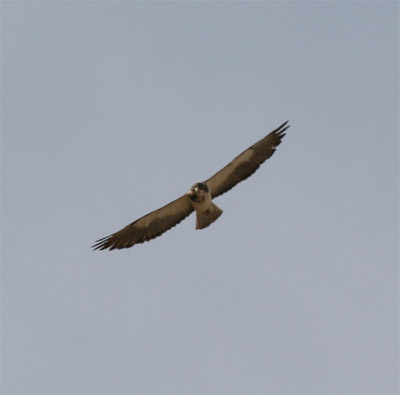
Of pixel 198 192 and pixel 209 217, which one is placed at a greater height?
pixel 198 192

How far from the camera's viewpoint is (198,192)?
22531 mm

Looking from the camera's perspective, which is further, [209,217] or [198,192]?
[209,217]

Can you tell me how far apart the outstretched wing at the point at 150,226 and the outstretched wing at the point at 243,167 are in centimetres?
87

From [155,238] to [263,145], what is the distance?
378 cm

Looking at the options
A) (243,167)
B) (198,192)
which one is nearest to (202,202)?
(198,192)

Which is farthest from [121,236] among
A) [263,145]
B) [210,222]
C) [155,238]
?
[263,145]

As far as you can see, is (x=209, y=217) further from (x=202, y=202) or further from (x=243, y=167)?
(x=243, y=167)

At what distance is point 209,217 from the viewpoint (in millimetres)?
22953

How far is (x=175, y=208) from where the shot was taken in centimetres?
2342

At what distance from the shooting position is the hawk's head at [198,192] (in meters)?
22.5

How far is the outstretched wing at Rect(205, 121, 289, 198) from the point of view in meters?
23.2

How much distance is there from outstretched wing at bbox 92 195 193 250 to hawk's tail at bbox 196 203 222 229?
0.59 m

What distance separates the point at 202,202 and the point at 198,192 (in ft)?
1.08

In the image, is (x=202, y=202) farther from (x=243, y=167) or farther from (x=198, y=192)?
(x=243, y=167)
